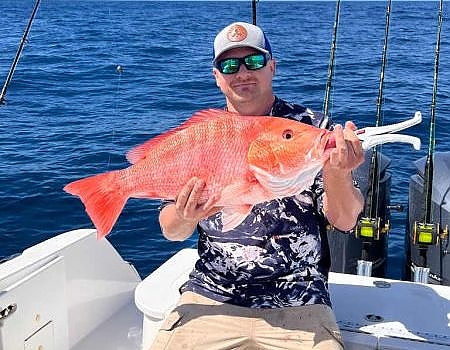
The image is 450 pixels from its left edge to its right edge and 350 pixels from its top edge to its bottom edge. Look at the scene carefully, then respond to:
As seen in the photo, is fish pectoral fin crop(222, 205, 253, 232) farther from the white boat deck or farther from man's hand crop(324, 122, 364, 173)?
the white boat deck

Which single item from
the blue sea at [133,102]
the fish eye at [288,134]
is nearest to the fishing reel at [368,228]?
the fish eye at [288,134]

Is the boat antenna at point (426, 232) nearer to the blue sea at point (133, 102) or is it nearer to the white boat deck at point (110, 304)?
the white boat deck at point (110, 304)

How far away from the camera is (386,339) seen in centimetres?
254

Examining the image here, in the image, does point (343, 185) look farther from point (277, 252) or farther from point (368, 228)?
point (368, 228)

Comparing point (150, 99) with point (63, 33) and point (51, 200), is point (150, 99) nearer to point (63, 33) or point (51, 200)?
point (51, 200)

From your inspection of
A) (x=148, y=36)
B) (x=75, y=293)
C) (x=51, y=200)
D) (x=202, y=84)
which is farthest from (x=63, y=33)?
(x=75, y=293)

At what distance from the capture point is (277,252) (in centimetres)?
246

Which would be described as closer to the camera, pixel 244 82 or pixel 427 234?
pixel 244 82

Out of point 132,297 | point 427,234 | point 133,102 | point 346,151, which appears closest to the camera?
point 346,151

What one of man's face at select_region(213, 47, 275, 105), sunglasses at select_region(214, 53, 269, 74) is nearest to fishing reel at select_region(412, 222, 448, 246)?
man's face at select_region(213, 47, 275, 105)

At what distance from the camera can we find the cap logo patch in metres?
2.38

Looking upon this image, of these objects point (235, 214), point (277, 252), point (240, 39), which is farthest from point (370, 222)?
point (235, 214)

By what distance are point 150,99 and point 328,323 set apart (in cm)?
1051

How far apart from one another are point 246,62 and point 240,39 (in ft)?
0.29
